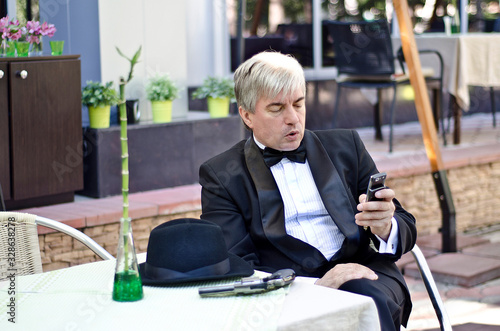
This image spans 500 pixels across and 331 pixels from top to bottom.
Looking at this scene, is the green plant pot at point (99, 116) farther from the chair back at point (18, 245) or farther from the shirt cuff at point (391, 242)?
the shirt cuff at point (391, 242)

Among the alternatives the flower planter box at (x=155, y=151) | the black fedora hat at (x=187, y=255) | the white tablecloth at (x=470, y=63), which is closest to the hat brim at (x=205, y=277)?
the black fedora hat at (x=187, y=255)

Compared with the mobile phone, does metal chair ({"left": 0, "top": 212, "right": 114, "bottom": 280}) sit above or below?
below

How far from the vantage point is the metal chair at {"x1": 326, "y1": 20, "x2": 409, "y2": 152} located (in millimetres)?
5750

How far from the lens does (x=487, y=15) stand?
8.66m

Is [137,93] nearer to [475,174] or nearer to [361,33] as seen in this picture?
[361,33]

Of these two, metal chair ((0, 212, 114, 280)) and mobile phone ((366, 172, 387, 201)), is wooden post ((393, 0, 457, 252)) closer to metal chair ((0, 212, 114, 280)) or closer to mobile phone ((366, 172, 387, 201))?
mobile phone ((366, 172, 387, 201))

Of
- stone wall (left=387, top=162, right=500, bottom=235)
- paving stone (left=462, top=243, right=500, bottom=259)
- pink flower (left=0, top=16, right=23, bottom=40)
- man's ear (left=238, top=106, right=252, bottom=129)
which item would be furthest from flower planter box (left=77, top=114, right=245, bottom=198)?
man's ear (left=238, top=106, right=252, bottom=129)

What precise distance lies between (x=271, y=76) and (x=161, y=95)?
2263 millimetres

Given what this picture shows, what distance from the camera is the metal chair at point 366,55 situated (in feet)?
18.9

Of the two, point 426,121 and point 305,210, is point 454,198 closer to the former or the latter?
point 426,121

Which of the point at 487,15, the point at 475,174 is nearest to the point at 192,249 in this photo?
the point at 475,174

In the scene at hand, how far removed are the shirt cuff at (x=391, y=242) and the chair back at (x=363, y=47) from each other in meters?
3.68

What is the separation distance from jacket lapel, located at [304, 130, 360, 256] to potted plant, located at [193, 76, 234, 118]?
2368 mm

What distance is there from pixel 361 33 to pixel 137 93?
2016mm
